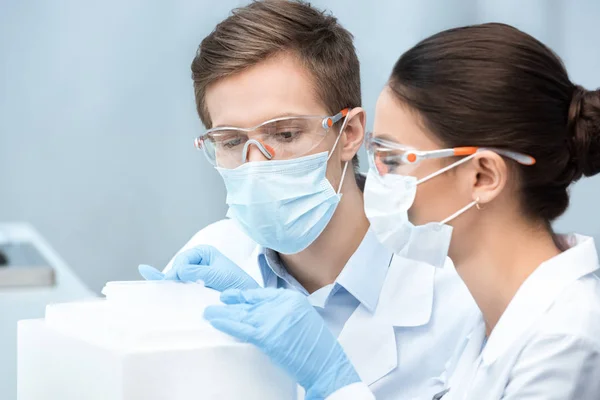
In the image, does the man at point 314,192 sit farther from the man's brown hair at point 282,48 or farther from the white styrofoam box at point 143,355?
the white styrofoam box at point 143,355

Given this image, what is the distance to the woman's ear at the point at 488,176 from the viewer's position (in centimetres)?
130

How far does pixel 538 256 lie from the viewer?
1.33 m

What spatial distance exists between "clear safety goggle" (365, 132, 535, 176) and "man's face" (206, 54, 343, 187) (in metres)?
0.29

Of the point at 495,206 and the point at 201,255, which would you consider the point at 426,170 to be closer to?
the point at 495,206

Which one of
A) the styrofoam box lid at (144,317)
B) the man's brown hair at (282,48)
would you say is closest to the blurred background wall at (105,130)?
the man's brown hair at (282,48)

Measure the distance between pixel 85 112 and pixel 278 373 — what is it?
3.92 metres

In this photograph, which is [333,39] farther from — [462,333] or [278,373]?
[278,373]

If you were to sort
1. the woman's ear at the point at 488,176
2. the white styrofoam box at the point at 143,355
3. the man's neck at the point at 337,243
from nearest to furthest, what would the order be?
the white styrofoam box at the point at 143,355, the woman's ear at the point at 488,176, the man's neck at the point at 337,243

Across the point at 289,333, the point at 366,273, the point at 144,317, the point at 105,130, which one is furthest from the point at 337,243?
the point at 105,130

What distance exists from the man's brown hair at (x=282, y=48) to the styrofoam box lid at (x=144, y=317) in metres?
0.58

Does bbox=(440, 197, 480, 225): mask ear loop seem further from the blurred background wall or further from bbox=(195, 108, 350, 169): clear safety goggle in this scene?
the blurred background wall

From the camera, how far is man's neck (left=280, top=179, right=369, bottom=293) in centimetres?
182

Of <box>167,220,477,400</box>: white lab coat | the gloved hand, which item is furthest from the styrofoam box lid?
<box>167,220,477,400</box>: white lab coat

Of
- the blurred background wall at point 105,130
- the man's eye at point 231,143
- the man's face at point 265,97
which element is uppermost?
the man's face at point 265,97
